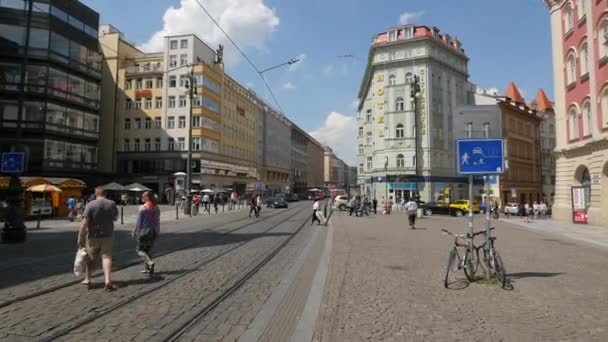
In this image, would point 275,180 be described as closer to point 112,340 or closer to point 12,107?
point 12,107

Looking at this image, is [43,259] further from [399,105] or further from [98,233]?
[399,105]

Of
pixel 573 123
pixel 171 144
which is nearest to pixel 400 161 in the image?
pixel 573 123

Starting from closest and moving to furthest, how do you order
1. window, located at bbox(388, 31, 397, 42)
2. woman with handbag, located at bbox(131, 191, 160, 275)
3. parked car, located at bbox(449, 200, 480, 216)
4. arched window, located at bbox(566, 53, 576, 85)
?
woman with handbag, located at bbox(131, 191, 160, 275)
arched window, located at bbox(566, 53, 576, 85)
parked car, located at bbox(449, 200, 480, 216)
window, located at bbox(388, 31, 397, 42)

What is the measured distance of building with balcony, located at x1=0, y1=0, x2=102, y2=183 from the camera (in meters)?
40.0

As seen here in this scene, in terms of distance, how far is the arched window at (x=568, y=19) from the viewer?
1180 inches

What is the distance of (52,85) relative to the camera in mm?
42250

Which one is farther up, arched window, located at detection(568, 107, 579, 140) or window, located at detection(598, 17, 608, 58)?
window, located at detection(598, 17, 608, 58)

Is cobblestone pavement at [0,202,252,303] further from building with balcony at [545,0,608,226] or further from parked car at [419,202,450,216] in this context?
parked car at [419,202,450,216]

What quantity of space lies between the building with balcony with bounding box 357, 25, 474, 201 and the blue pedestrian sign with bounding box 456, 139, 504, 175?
4446cm

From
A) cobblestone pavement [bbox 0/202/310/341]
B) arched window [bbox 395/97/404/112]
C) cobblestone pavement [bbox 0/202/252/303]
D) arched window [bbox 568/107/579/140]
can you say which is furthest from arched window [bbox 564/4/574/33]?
cobblestone pavement [bbox 0/202/310/341]

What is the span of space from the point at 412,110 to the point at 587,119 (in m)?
26.5

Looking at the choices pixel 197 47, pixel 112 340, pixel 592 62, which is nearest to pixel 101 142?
pixel 197 47

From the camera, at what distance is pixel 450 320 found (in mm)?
5664

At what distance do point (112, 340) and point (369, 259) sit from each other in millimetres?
7506
